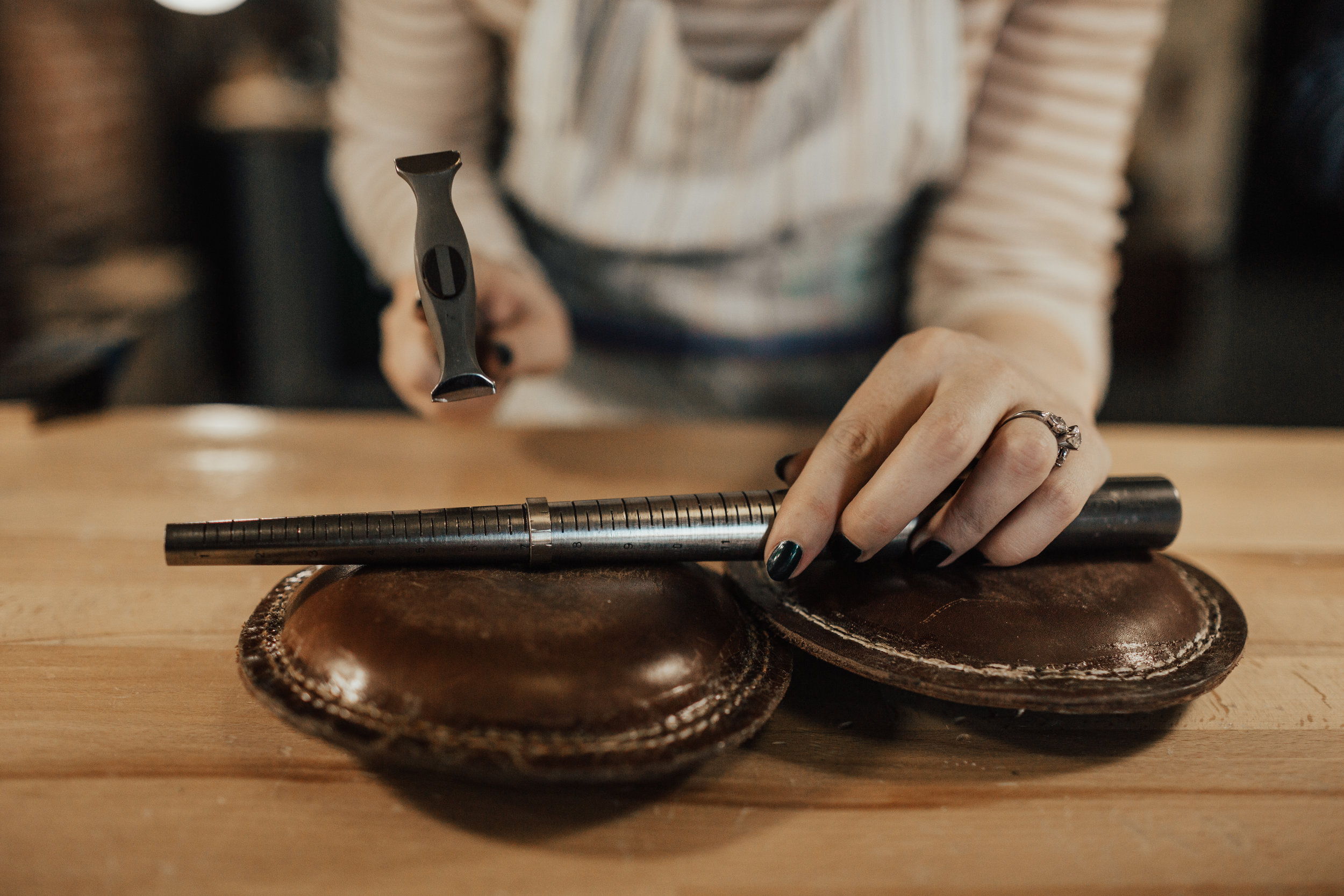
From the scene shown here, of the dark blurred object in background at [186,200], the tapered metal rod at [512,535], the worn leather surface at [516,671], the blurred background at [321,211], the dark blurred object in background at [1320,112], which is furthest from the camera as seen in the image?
the dark blurred object in background at [1320,112]

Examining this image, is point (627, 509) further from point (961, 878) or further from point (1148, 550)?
point (1148, 550)

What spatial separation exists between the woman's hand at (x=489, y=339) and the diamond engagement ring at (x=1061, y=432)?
0.45 m

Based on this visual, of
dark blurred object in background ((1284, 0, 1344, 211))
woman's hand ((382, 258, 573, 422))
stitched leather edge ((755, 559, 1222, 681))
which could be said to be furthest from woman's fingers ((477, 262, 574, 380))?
dark blurred object in background ((1284, 0, 1344, 211))

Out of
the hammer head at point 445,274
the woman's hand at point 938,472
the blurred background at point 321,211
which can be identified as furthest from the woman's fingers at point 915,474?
the blurred background at point 321,211

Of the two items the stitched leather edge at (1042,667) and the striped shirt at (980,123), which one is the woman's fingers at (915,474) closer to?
the stitched leather edge at (1042,667)

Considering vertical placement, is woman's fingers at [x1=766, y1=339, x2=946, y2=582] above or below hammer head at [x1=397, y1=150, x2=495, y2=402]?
below

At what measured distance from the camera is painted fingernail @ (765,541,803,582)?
529mm

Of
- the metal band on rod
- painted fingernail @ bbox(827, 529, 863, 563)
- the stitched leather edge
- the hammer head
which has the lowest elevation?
the stitched leather edge

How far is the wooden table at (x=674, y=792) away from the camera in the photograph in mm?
413

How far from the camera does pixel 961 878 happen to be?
417 millimetres

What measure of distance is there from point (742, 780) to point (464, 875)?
0.16 metres

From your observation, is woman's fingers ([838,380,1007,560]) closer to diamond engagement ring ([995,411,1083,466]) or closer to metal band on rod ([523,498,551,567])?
diamond engagement ring ([995,411,1083,466])

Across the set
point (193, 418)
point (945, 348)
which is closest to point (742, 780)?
point (945, 348)

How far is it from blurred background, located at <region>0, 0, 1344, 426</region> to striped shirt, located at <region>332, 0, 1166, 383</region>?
1.79 metres
